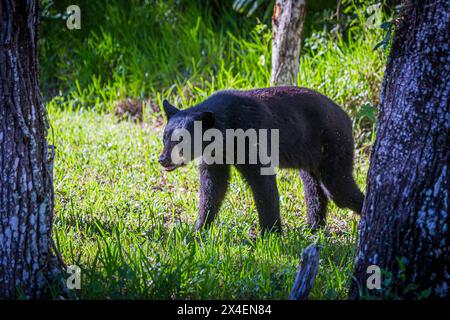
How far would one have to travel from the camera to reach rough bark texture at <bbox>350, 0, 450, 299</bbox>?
3035 millimetres

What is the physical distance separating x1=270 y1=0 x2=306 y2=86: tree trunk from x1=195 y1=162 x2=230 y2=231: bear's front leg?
237 cm

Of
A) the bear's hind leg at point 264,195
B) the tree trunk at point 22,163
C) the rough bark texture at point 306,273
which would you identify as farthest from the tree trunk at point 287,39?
the rough bark texture at point 306,273

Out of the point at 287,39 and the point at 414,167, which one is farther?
the point at 287,39

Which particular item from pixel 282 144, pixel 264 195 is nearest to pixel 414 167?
pixel 264 195

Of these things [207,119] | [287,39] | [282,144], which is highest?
[287,39]

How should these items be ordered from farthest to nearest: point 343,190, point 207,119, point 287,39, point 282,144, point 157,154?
1. point 287,39
2. point 157,154
3. point 343,190
4. point 282,144
5. point 207,119

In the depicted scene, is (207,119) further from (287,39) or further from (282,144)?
(287,39)

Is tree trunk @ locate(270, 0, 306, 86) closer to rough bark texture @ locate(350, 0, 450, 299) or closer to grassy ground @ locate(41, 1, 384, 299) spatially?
grassy ground @ locate(41, 1, 384, 299)

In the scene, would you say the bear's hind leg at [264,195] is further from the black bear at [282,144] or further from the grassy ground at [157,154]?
the grassy ground at [157,154]

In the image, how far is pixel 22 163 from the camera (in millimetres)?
3143

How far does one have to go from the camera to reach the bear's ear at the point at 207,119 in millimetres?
4566

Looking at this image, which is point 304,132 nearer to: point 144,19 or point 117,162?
point 117,162

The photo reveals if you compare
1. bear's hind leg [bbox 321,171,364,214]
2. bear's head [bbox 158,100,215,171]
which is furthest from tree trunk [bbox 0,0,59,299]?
bear's hind leg [bbox 321,171,364,214]

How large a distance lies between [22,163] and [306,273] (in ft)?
4.83
